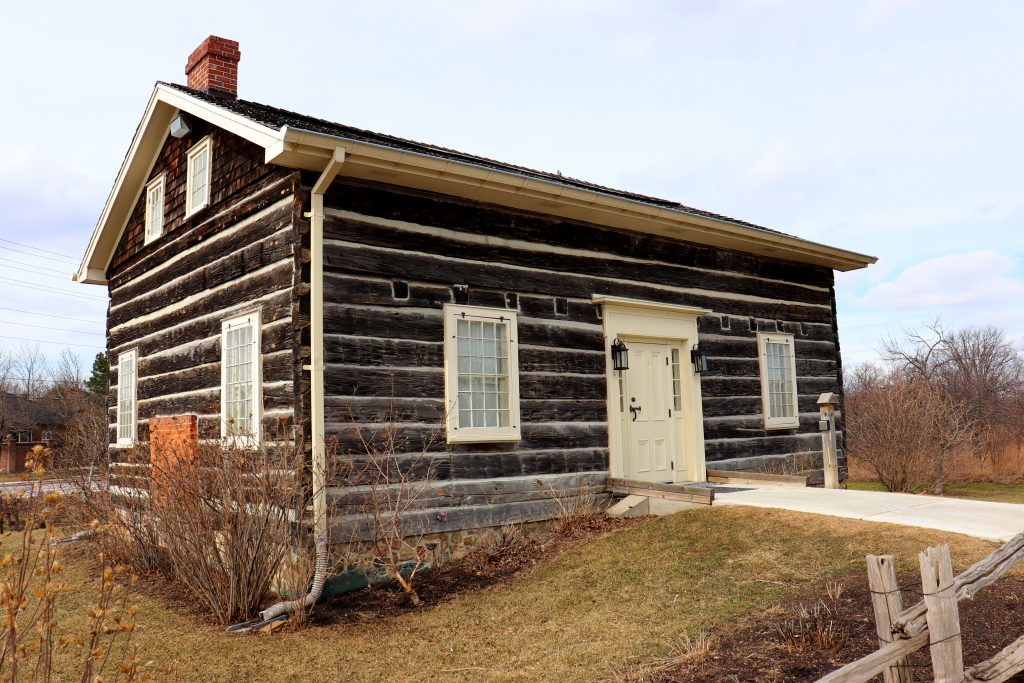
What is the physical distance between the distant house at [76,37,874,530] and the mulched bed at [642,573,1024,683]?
409 centimetres

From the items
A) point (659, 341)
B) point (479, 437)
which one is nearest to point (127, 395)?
point (479, 437)

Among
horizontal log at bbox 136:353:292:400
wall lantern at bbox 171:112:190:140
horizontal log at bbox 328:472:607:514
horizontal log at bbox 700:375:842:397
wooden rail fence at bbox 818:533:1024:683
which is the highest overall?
wall lantern at bbox 171:112:190:140

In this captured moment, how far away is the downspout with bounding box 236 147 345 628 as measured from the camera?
7.80m

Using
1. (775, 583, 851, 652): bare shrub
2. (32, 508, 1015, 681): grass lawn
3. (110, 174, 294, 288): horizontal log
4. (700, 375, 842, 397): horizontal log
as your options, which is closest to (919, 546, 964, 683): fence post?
(775, 583, 851, 652): bare shrub

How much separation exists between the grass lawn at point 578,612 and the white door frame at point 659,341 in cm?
212

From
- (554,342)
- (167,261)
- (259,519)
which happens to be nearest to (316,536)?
(259,519)

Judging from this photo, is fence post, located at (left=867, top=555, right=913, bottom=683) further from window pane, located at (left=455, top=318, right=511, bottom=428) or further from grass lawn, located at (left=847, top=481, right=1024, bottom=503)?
grass lawn, located at (left=847, top=481, right=1024, bottom=503)

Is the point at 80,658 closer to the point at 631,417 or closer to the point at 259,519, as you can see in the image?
the point at 259,519

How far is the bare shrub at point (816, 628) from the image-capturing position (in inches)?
216

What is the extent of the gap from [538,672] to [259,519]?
313 cm

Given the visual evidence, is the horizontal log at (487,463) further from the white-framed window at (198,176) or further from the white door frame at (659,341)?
the white-framed window at (198,176)

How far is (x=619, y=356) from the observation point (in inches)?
438

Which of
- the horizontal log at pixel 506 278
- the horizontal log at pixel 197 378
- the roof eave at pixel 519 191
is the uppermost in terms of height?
the roof eave at pixel 519 191

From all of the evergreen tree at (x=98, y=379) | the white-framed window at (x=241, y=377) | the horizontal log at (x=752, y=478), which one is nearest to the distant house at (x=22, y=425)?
the evergreen tree at (x=98, y=379)
